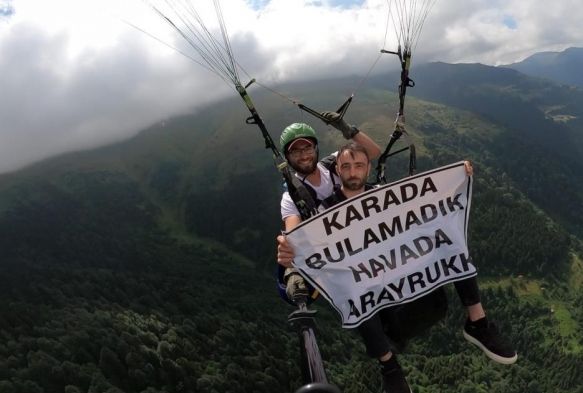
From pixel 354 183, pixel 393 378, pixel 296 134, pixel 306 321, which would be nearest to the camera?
pixel 306 321

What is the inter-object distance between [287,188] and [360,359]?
16735 cm

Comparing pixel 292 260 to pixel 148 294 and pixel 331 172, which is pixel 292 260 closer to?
pixel 331 172

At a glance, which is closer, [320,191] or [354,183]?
[354,183]

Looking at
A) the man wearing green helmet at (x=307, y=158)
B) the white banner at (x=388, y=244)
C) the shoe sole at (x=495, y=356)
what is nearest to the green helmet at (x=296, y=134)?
the man wearing green helmet at (x=307, y=158)

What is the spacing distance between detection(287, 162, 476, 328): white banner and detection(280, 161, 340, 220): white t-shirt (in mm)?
875

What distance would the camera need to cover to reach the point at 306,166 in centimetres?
1010

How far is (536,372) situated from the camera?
16638cm

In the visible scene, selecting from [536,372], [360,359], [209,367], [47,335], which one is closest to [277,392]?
[209,367]

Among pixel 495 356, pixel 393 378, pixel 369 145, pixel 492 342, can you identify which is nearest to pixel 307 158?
pixel 369 145

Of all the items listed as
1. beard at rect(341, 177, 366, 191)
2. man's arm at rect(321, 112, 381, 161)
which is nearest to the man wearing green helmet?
man's arm at rect(321, 112, 381, 161)

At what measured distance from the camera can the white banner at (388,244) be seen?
28.4 ft

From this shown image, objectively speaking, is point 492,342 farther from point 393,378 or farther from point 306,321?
point 306,321

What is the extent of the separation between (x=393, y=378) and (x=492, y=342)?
240 cm

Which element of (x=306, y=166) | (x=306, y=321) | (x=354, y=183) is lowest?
(x=306, y=321)
